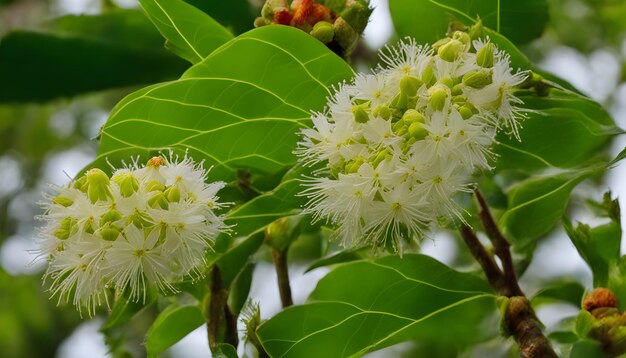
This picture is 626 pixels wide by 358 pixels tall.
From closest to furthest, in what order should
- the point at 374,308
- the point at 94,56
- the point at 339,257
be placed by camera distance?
1. the point at 374,308
2. the point at 339,257
3. the point at 94,56

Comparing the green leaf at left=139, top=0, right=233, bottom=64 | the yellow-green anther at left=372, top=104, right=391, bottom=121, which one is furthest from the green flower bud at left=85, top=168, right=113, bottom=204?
the yellow-green anther at left=372, top=104, right=391, bottom=121

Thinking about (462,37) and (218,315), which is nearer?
(462,37)

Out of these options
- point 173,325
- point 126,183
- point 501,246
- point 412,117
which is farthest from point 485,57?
point 173,325

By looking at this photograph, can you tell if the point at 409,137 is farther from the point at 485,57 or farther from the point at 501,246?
the point at 501,246

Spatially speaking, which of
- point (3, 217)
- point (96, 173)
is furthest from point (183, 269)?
point (3, 217)

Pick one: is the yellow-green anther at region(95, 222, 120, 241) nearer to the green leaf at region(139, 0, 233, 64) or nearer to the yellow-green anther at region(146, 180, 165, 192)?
the yellow-green anther at region(146, 180, 165, 192)

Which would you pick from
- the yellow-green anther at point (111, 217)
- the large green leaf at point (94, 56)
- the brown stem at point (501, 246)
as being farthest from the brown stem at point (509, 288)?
the large green leaf at point (94, 56)

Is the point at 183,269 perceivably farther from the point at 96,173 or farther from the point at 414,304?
the point at 414,304
